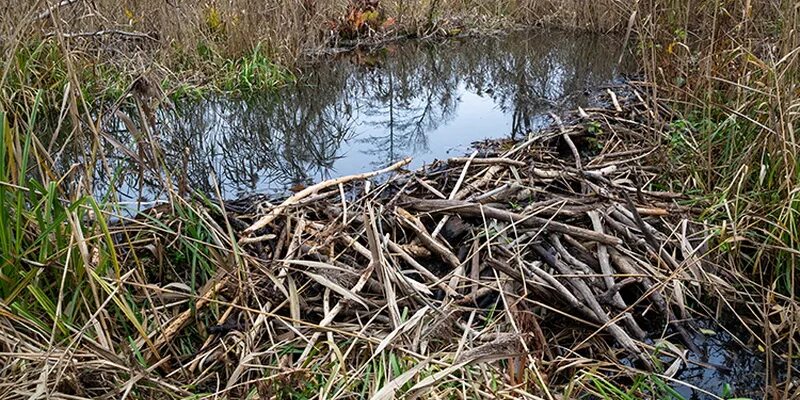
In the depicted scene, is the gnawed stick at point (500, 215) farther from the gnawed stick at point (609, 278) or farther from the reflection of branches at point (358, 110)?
the reflection of branches at point (358, 110)

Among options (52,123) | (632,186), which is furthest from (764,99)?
(52,123)

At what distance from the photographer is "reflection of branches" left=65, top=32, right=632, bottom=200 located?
145 inches

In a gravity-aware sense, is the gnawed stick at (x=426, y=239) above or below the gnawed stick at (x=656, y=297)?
above

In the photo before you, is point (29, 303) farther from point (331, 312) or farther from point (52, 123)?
point (52, 123)

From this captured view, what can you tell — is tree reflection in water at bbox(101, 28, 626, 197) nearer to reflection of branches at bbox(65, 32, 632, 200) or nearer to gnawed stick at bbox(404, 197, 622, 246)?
reflection of branches at bbox(65, 32, 632, 200)

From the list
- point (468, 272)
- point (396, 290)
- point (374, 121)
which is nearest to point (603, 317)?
point (468, 272)

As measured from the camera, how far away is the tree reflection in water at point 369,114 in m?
3.73

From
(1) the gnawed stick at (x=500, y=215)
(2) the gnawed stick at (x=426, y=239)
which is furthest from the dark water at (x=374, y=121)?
(2) the gnawed stick at (x=426, y=239)

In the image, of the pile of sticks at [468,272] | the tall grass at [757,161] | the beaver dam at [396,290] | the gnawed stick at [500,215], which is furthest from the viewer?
the gnawed stick at [500,215]

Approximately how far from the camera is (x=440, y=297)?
6.71ft

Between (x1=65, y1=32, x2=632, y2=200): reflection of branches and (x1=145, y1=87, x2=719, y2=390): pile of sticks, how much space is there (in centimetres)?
70

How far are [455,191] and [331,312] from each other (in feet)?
3.13

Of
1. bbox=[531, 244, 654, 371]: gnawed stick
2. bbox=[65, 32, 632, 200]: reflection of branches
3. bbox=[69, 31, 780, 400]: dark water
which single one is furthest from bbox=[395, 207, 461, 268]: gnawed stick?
bbox=[65, 32, 632, 200]: reflection of branches

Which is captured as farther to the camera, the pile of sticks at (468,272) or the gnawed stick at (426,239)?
the gnawed stick at (426,239)
